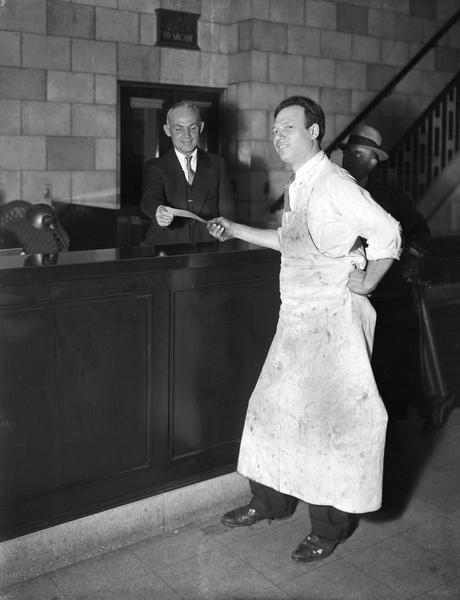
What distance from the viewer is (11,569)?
9.70 ft

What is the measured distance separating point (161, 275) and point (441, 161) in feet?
20.2

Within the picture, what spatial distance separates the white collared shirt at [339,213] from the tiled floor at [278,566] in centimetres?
114

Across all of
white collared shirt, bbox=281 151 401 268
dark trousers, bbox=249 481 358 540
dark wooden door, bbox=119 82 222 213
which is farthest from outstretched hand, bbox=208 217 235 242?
dark wooden door, bbox=119 82 222 213

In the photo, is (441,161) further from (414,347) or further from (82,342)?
(82,342)

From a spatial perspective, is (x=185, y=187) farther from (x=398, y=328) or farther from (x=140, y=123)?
(x=140, y=123)

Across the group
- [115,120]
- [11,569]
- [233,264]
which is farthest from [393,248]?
[115,120]

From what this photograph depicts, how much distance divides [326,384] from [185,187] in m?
1.58

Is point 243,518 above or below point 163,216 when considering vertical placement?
below

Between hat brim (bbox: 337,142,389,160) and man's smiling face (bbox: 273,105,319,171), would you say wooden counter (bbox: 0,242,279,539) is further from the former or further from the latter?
hat brim (bbox: 337,142,389,160)

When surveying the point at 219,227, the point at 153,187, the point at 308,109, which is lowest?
the point at 219,227

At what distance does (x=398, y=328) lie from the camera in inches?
185

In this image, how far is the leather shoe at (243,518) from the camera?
11.1 feet

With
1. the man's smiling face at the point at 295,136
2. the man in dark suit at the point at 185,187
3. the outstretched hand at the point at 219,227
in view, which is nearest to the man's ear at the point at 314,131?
the man's smiling face at the point at 295,136

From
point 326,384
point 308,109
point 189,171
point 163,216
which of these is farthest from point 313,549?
point 189,171
